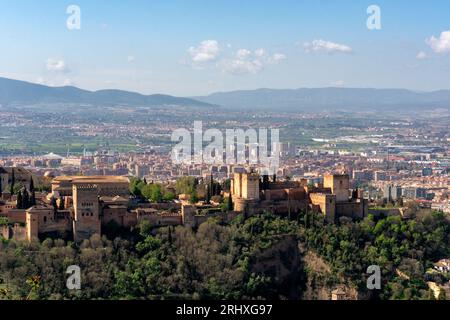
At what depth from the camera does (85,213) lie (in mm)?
21297

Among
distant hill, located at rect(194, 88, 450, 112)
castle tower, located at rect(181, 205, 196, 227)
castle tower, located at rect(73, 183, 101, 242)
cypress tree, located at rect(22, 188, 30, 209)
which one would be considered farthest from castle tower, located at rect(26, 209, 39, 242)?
distant hill, located at rect(194, 88, 450, 112)

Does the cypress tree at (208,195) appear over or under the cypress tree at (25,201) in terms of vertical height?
under

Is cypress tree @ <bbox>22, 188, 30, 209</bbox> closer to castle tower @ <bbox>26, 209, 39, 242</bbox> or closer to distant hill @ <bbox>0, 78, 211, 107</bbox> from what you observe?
castle tower @ <bbox>26, 209, 39, 242</bbox>

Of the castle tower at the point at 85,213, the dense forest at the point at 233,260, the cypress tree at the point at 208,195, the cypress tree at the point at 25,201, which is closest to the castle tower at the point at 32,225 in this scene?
the dense forest at the point at 233,260

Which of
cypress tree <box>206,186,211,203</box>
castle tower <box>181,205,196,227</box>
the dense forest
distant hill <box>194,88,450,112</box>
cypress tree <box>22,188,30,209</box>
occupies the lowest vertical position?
the dense forest

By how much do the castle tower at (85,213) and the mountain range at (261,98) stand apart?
84.0 metres

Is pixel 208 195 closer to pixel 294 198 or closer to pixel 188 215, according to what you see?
pixel 188 215

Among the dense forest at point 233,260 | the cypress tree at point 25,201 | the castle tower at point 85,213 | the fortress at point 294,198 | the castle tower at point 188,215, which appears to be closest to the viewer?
the dense forest at point 233,260

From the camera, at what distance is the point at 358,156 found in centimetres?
6950

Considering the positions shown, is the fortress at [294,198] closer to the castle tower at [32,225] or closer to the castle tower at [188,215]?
the castle tower at [188,215]

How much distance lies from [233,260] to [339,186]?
5191 millimetres

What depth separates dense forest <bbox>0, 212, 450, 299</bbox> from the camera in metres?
19.4

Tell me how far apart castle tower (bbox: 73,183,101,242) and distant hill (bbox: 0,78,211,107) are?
83.9 metres

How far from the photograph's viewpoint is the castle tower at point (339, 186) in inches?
990
